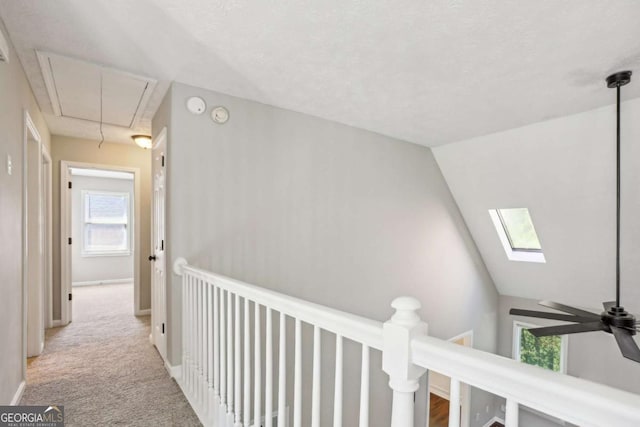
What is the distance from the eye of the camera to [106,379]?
2.56 m

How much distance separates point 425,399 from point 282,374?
3.20m

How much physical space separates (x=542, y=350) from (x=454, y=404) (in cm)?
670

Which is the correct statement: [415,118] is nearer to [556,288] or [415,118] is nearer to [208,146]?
[208,146]

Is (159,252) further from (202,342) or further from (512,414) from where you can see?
(512,414)

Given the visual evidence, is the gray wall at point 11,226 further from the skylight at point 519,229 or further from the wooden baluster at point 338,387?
the skylight at point 519,229

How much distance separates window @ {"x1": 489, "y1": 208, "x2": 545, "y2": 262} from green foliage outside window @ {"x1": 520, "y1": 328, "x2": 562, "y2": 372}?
5.55 feet

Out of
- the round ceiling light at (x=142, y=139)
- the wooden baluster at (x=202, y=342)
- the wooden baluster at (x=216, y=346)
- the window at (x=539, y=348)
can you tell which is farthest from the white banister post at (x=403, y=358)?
the window at (x=539, y=348)

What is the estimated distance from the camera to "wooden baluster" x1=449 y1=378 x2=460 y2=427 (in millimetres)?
716

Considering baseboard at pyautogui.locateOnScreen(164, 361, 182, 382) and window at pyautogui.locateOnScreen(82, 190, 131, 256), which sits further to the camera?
window at pyautogui.locateOnScreen(82, 190, 131, 256)

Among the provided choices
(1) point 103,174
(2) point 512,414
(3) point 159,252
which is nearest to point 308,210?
(3) point 159,252

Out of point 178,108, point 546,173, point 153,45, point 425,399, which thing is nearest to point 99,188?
point 178,108

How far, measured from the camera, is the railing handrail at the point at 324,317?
90 centimetres

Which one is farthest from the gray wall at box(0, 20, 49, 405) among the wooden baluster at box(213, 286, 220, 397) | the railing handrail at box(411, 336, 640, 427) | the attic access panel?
the railing handrail at box(411, 336, 640, 427)

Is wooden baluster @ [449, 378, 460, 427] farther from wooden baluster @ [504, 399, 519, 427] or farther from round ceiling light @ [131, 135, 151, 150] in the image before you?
round ceiling light @ [131, 135, 151, 150]
